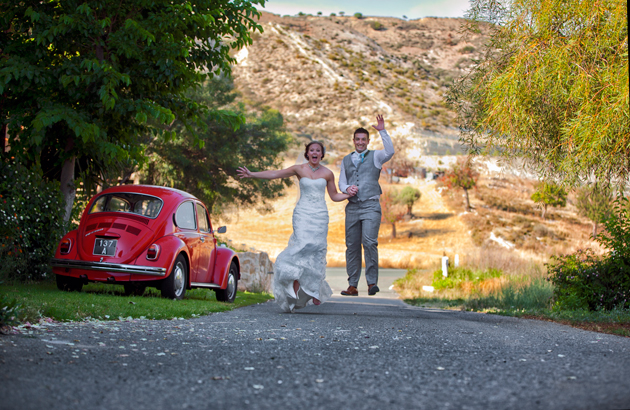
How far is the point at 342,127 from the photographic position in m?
80.9

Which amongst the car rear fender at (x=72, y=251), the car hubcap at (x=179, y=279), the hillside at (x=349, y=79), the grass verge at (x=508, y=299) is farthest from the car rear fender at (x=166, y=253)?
the hillside at (x=349, y=79)

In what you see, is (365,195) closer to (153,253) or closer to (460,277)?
(153,253)

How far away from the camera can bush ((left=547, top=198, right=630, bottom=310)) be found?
9.73m

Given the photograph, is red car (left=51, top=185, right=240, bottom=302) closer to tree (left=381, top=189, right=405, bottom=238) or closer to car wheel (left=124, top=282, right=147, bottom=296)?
car wheel (left=124, top=282, right=147, bottom=296)

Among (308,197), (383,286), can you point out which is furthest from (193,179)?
(308,197)

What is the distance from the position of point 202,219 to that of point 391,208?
142ft

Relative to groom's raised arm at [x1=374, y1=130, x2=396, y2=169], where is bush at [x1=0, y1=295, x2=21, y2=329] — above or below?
below

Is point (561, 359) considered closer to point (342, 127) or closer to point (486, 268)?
point (486, 268)

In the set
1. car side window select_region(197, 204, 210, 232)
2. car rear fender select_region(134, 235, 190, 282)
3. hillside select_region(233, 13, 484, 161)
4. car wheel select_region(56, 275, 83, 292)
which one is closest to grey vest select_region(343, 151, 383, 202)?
car rear fender select_region(134, 235, 190, 282)

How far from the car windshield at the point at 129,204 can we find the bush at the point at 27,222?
114cm

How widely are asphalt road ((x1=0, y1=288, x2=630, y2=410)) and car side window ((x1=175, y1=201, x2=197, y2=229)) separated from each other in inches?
172

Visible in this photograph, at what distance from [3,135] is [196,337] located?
9.17 m

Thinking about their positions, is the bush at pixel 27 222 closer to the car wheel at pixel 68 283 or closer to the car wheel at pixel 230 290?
the car wheel at pixel 68 283

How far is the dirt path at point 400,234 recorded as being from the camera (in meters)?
42.7
